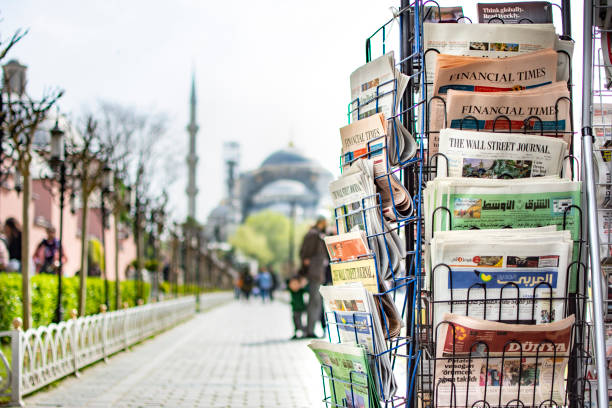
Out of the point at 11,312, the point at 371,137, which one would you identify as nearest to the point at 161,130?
the point at 11,312

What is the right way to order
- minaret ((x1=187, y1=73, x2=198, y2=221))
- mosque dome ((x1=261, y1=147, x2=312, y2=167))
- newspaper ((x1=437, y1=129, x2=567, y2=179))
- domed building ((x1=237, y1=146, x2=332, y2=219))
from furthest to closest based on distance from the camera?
mosque dome ((x1=261, y1=147, x2=312, y2=167)) < domed building ((x1=237, y1=146, x2=332, y2=219)) < minaret ((x1=187, y1=73, x2=198, y2=221)) < newspaper ((x1=437, y1=129, x2=567, y2=179))

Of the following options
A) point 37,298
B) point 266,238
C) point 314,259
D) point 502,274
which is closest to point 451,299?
point 502,274

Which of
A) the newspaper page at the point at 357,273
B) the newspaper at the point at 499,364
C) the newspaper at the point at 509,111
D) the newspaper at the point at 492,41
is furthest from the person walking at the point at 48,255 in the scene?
the newspaper at the point at 499,364

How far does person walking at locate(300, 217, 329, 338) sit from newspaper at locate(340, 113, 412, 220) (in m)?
10.00

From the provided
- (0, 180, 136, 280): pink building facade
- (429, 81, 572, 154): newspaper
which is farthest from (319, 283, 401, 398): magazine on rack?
(0, 180, 136, 280): pink building facade

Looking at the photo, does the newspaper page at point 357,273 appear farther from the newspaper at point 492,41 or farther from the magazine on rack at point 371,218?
the newspaper at point 492,41

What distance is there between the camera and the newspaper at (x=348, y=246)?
3527 mm

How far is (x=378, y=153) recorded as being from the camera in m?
3.59

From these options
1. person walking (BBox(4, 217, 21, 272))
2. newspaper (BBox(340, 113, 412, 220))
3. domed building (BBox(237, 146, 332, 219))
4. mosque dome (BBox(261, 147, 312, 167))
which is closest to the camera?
newspaper (BBox(340, 113, 412, 220))

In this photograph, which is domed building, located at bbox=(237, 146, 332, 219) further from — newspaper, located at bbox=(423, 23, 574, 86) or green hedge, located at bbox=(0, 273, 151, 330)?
newspaper, located at bbox=(423, 23, 574, 86)

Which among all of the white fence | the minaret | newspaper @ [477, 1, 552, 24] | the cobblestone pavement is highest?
the minaret

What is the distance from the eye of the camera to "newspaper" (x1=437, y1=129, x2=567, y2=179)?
333 cm

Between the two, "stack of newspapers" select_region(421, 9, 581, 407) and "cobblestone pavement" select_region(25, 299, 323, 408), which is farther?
"cobblestone pavement" select_region(25, 299, 323, 408)

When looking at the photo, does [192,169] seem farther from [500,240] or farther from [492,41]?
[500,240]
